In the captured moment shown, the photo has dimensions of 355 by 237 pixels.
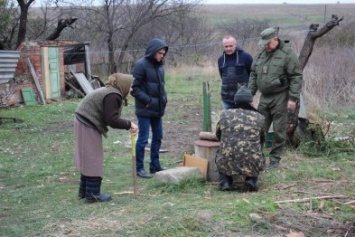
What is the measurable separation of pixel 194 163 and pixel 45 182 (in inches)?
78.2

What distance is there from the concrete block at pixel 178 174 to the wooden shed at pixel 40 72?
31.5 feet

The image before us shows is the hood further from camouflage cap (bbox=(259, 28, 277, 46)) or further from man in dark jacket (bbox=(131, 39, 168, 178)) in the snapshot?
camouflage cap (bbox=(259, 28, 277, 46))

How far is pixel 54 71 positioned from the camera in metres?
15.9

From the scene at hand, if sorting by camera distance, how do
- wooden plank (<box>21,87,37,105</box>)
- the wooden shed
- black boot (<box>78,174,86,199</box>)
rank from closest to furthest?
black boot (<box>78,174,86,199</box>), wooden plank (<box>21,87,37,105</box>), the wooden shed

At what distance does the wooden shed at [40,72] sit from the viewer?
14875mm

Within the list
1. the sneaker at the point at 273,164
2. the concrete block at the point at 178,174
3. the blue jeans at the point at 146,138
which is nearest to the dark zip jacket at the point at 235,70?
the sneaker at the point at 273,164

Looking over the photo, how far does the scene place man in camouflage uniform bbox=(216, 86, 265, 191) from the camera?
544 cm

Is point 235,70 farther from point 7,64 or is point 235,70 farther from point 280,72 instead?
point 7,64

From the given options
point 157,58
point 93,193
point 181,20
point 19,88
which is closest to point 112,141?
point 157,58

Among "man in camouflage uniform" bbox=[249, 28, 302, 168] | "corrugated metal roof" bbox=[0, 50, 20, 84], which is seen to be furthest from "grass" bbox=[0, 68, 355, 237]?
"corrugated metal roof" bbox=[0, 50, 20, 84]

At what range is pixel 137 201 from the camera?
209 inches

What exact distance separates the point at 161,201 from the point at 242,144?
1071 mm

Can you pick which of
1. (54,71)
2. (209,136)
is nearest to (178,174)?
(209,136)

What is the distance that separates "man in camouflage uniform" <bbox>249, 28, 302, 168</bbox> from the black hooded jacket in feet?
4.14
